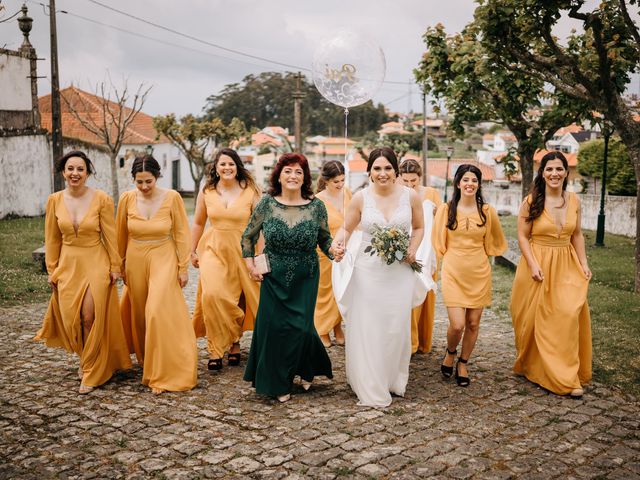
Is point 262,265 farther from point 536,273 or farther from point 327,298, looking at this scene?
point 536,273

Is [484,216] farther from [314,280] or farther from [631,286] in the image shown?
[631,286]

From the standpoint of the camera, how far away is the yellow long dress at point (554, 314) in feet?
21.1

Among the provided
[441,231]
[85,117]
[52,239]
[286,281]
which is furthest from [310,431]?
[85,117]

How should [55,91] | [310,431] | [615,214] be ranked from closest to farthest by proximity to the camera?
[310,431]
[55,91]
[615,214]

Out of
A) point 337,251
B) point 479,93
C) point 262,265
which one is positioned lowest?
point 262,265

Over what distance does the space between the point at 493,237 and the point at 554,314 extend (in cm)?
100

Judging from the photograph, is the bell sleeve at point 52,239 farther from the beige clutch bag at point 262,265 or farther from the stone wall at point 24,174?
the stone wall at point 24,174

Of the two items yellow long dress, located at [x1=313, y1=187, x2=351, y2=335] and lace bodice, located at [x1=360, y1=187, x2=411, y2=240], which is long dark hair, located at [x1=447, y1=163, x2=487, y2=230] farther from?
yellow long dress, located at [x1=313, y1=187, x2=351, y2=335]

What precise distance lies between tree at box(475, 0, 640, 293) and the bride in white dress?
5.85 metres

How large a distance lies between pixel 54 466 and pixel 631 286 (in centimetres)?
1128

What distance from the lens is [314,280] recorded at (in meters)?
6.27

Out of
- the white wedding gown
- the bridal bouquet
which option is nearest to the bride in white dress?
the white wedding gown

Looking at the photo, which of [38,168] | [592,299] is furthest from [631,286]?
[38,168]

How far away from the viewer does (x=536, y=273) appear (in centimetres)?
659
